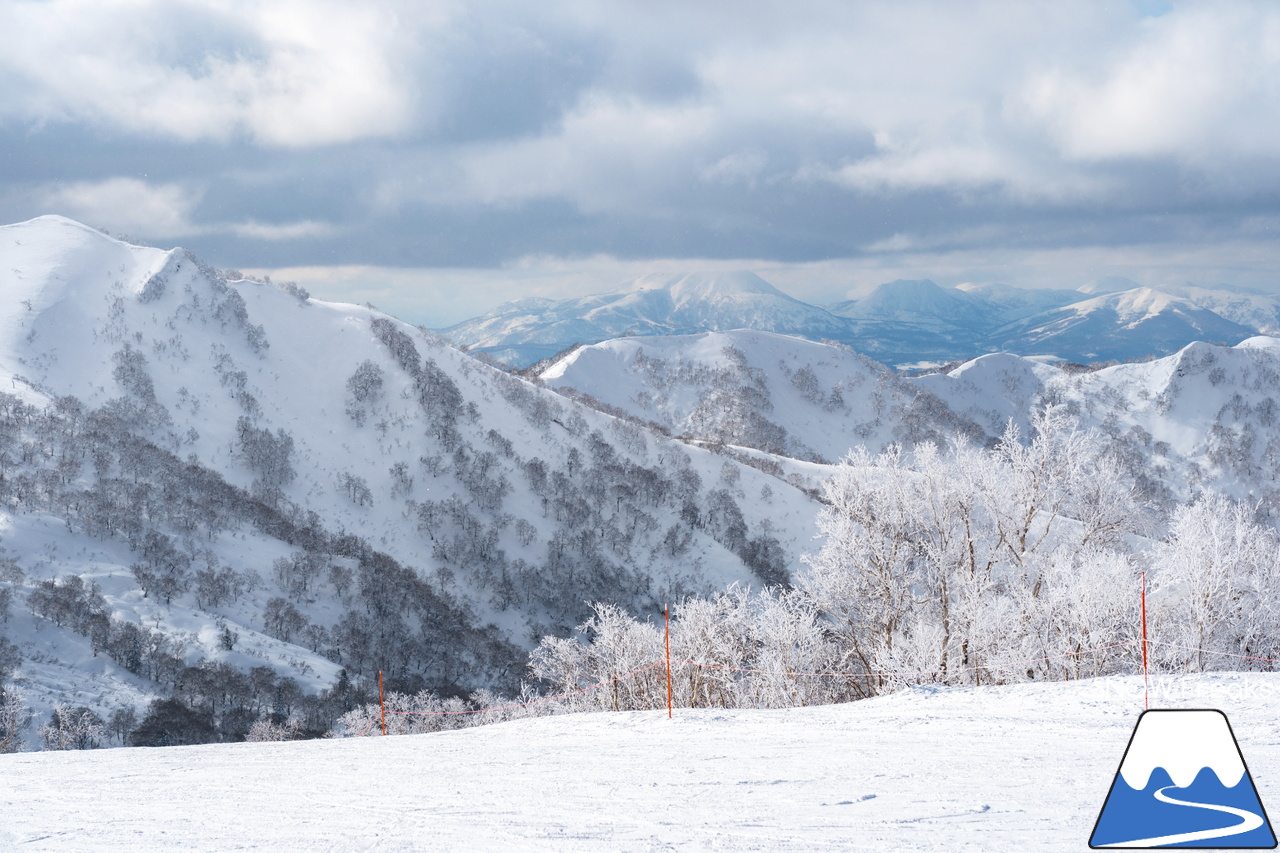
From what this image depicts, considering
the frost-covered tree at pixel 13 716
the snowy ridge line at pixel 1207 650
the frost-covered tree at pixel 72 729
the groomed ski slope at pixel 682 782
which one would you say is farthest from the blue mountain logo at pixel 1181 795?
the frost-covered tree at pixel 72 729

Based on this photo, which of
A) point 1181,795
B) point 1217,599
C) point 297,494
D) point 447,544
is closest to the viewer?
point 1181,795

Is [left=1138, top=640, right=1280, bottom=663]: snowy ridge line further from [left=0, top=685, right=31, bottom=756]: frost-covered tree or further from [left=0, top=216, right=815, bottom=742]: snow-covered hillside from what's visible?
[left=0, top=216, right=815, bottom=742]: snow-covered hillside

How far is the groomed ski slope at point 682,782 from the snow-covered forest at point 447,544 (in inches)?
386

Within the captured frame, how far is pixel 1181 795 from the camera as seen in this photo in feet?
19.8

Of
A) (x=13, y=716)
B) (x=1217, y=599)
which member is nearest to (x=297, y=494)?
(x=13, y=716)

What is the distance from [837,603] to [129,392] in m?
99.6

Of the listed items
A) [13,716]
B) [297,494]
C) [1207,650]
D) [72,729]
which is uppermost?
[1207,650]

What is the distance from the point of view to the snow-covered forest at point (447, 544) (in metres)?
23.7

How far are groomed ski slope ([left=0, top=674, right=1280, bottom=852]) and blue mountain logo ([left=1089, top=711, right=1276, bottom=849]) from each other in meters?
1.16

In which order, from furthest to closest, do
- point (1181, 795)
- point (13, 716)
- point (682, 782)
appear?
point (13, 716), point (682, 782), point (1181, 795)

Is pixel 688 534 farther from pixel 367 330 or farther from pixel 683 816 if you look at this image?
pixel 683 816

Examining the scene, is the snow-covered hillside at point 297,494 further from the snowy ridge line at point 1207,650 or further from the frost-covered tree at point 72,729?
the snowy ridge line at point 1207,650

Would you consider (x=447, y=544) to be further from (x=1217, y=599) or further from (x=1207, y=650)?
(x=1207, y=650)

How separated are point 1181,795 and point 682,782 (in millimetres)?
5624
